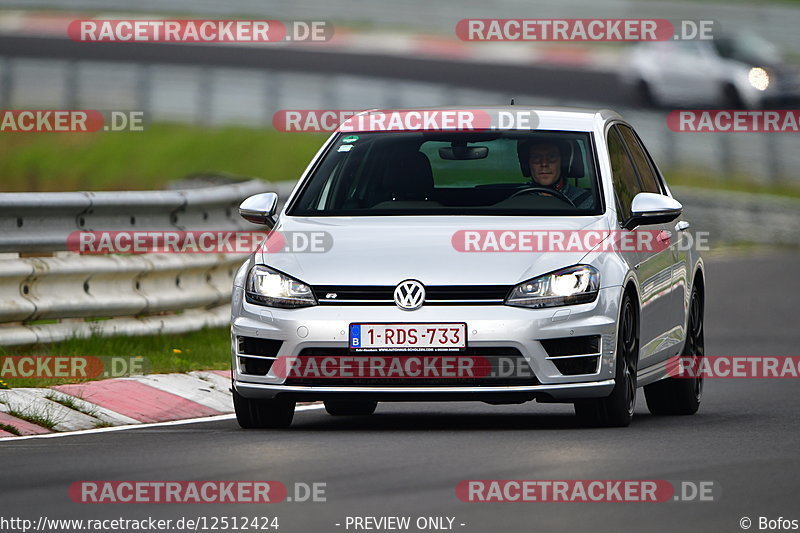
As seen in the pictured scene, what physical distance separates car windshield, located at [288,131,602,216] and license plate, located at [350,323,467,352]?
1044 millimetres

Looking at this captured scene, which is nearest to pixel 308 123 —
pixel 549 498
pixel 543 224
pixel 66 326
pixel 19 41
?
pixel 19 41

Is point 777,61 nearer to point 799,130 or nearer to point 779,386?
point 799,130

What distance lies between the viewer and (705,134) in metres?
34.9

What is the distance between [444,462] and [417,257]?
1.50 m

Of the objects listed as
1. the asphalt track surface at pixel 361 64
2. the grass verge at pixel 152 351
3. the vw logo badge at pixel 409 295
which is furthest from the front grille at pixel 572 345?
the asphalt track surface at pixel 361 64

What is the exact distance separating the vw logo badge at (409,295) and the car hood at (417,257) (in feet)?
0.11

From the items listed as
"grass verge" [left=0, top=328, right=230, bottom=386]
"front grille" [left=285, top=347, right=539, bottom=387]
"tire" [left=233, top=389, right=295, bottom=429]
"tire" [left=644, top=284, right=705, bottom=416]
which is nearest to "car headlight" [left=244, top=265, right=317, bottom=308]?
"front grille" [left=285, top=347, right=539, bottom=387]

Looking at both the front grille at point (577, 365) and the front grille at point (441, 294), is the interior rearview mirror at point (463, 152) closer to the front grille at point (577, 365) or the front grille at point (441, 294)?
the front grille at point (441, 294)

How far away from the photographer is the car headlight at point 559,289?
10.2m

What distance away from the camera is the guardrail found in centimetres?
1333

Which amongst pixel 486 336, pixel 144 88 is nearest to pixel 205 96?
pixel 144 88

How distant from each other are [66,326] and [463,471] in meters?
5.50

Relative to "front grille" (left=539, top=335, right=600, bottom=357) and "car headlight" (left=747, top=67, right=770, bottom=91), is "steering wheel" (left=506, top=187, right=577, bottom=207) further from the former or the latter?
"car headlight" (left=747, top=67, right=770, bottom=91)

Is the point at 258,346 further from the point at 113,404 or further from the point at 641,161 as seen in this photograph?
the point at 641,161
